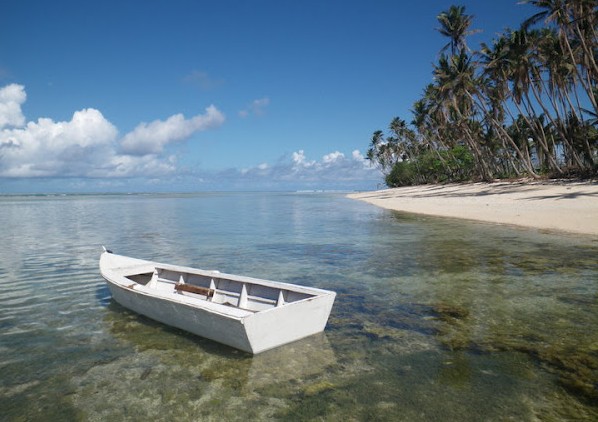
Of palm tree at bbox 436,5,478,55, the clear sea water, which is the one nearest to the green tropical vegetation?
palm tree at bbox 436,5,478,55

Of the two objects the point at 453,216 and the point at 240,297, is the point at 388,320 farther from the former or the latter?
the point at 453,216

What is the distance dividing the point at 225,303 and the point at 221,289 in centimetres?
46

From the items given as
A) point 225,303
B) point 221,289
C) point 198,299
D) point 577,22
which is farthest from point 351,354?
point 577,22

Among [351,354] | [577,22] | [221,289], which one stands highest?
[577,22]

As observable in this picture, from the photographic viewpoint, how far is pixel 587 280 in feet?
37.9

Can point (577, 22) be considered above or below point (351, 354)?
above

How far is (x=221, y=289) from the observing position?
31.1 ft

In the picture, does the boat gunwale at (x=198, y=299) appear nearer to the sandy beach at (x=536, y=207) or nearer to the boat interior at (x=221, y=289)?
the boat interior at (x=221, y=289)

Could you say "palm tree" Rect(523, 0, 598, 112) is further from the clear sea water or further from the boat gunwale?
the boat gunwale

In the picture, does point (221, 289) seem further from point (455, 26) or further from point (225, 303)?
point (455, 26)

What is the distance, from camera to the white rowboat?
21.6 feet

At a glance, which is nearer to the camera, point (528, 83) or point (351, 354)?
point (351, 354)

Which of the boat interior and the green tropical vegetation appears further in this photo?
the green tropical vegetation

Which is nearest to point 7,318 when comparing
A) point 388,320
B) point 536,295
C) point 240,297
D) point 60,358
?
point 60,358
